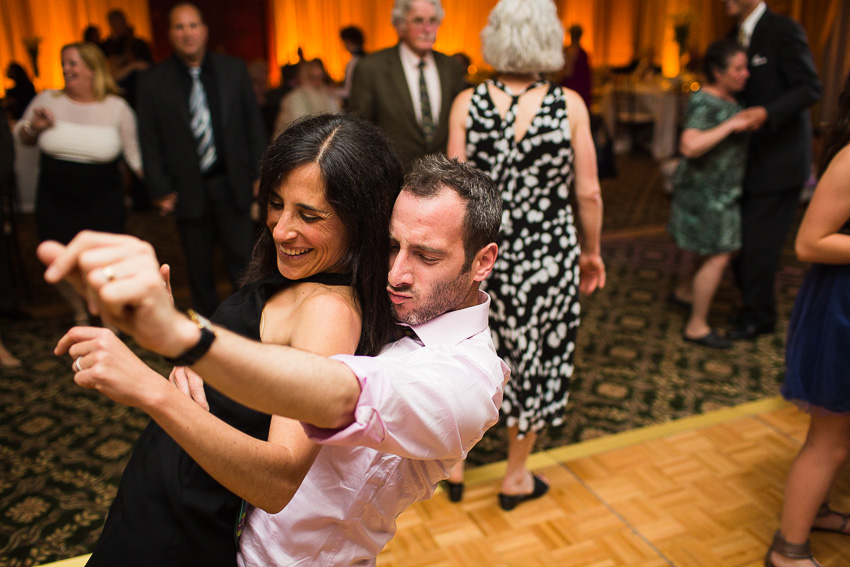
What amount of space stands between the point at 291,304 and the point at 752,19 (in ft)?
10.9

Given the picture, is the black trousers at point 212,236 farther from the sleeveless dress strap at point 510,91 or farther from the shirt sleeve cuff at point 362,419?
the shirt sleeve cuff at point 362,419

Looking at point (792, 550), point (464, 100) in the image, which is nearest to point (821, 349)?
point (792, 550)

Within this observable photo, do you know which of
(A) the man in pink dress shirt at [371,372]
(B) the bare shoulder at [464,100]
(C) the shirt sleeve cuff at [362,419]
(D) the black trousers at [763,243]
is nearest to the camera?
(A) the man in pink dress shirt at [371,372]

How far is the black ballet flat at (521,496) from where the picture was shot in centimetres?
241

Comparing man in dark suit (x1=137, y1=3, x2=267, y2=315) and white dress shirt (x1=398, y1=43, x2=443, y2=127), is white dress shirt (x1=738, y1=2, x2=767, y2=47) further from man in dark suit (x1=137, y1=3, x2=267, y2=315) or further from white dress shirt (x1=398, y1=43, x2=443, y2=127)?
man in dark suit (x1=137, y1=3, x2=267, y2=315)

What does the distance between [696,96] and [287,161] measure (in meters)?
3.03

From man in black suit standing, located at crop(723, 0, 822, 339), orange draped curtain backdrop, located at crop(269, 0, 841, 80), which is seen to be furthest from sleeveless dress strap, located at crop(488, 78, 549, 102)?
orange draped curtain backdrop, located at crop(269, 0, 841, 80)

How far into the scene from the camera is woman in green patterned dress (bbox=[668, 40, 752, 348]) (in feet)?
11.3

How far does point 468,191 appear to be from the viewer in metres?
1.19

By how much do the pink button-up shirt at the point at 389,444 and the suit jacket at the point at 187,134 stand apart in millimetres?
2497

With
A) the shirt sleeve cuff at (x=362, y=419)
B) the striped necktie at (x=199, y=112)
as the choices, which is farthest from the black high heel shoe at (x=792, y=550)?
the striped necktie at (x=199, y=112)

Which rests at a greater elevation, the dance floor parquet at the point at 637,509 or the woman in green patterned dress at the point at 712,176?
the woman in green patterned dress at the point at 712,176

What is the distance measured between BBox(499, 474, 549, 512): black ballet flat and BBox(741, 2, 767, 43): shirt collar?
2.55 meters

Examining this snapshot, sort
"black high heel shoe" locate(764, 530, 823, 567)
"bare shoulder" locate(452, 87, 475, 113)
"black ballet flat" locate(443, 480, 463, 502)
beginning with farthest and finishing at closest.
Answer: "black ballet flat" locate(443, 480, 463, 502) → "bare shoulder" locate(452, 87, 475, 113) → "black high heel shoe" locate(764, 530, 823, 567)
